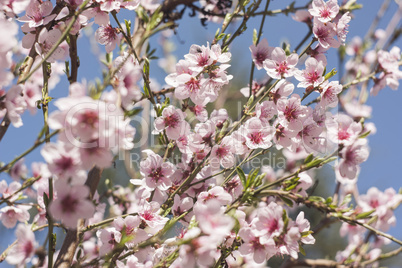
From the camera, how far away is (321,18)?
1436 millimetres

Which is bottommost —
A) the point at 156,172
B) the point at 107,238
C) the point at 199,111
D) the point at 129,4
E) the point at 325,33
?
the point at 107,238

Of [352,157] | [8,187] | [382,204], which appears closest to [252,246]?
[352,157]

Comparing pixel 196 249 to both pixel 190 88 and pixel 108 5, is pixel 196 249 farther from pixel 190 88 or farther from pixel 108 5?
pixel 108 5

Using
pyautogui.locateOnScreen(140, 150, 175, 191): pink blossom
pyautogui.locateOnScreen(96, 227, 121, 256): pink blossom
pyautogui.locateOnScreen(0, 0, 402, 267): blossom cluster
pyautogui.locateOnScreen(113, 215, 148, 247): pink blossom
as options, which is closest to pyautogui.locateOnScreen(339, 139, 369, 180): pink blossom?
pyautogui.locateOnScreen(0, 0, 402, 267): blossom cluster

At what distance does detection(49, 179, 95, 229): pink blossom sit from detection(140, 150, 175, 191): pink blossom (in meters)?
0.49

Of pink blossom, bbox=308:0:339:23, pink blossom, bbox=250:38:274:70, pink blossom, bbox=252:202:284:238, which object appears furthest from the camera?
pink blossom, bbox=250:38:274:70

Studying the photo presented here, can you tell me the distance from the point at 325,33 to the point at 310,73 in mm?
197

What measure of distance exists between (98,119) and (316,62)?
0.91m

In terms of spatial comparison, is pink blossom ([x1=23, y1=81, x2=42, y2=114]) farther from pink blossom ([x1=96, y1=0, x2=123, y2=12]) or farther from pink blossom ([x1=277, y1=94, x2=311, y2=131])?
pink blossom ([x1=277, y1=94, x2=311, y2=131])

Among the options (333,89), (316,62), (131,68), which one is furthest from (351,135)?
(131,68)

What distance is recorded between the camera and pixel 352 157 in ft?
4.40

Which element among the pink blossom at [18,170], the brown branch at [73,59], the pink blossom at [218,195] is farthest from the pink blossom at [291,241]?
the pink blossom at [18,170]

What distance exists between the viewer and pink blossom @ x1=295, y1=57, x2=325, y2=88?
135 centimetres

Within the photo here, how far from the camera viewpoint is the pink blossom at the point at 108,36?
152 cm
